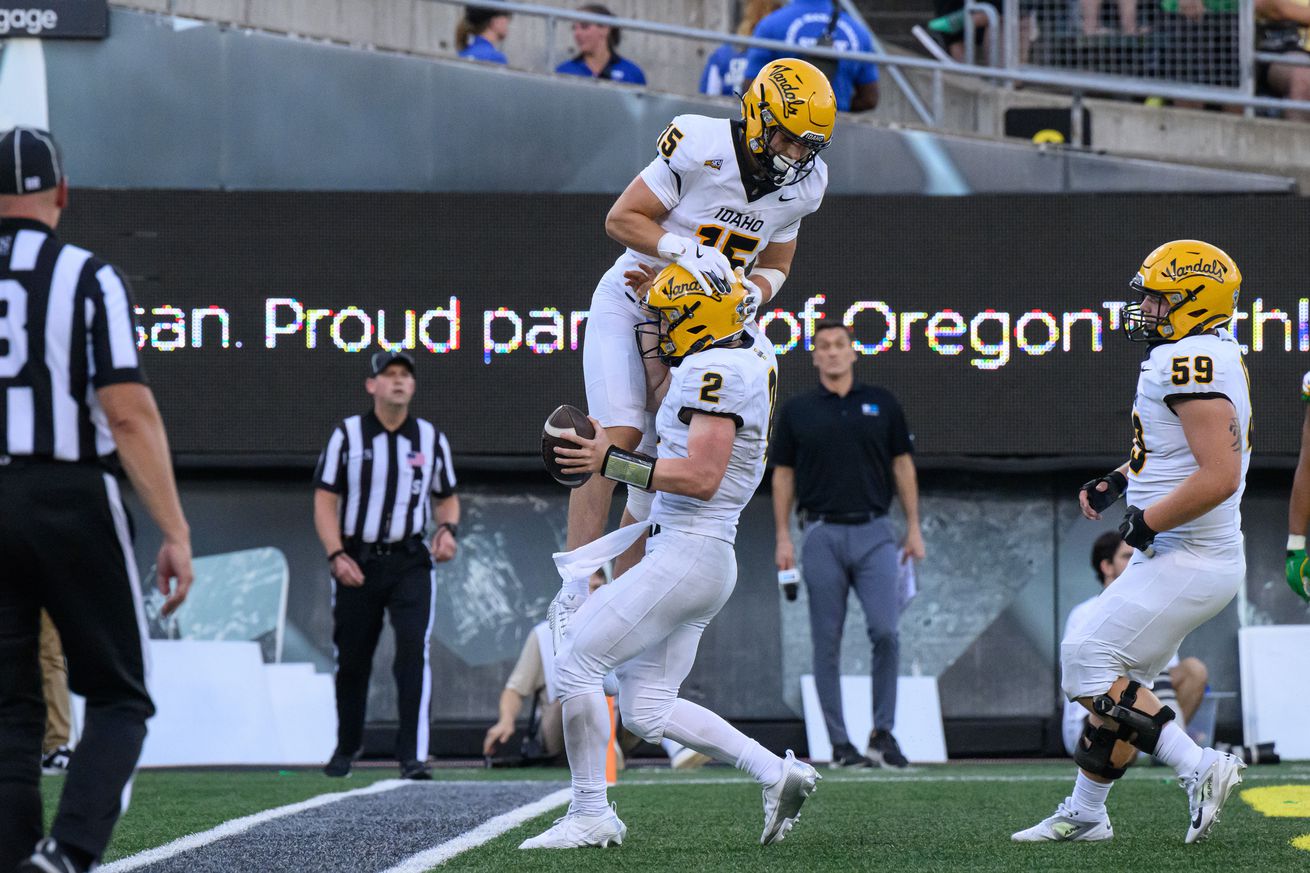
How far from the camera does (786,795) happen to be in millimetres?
5434

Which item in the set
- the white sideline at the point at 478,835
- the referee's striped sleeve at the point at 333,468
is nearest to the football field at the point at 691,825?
the white sideline at the point at 478,835

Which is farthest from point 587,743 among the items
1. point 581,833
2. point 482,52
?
point 482,52

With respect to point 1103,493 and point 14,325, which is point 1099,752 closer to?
point 1103,493

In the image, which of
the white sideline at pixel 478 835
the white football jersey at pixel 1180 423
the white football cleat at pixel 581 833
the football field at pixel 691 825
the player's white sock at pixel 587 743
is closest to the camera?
the white sideline at pixel 478 835

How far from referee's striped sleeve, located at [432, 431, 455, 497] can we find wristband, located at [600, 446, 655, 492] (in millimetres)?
4222

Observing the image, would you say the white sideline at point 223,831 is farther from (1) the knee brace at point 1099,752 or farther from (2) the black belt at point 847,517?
(2) the black belt at point 847,517

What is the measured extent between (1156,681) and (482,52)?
513 centimetres

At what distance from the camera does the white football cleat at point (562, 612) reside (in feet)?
18.7

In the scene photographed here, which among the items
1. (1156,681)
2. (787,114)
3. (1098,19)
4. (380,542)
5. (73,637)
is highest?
(1098,19)

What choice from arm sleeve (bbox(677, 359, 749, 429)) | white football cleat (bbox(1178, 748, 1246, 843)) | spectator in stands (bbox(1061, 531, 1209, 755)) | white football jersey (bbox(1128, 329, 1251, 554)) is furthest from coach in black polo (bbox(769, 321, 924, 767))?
arm sleeve (bbox(677, 359, 749, 429))

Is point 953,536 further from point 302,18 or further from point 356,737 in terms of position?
point 302,18

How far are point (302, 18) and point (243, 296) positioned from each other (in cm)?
205

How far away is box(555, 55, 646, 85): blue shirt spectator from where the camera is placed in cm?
1123

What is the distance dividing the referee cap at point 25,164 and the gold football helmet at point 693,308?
194cm
